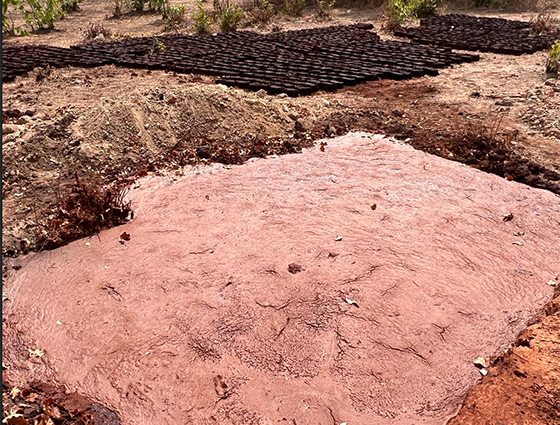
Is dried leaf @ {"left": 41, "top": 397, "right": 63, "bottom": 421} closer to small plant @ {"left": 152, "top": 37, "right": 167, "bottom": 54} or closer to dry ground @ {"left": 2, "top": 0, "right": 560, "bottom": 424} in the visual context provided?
dry ground @ {"left": 2, "top": 0, "right": 560, "bottom": 424}

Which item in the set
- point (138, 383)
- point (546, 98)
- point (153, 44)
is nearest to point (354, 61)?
point (546, 98)

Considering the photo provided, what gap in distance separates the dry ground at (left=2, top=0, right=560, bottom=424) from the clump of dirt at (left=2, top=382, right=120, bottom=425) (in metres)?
1.78

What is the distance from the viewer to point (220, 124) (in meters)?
6.43

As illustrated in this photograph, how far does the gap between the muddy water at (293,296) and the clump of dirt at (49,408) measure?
0.29 ft

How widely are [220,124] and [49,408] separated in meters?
4.31

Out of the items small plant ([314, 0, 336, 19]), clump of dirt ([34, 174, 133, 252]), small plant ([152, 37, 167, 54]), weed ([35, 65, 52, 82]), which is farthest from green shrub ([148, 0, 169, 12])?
clump of dirt ([34, 174, 133, 252])

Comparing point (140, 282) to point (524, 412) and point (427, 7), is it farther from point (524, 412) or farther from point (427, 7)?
point (427, 7)

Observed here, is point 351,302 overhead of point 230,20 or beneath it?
beneath

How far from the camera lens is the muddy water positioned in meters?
3.02

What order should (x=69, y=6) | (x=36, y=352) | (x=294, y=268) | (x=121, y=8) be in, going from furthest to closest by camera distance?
(x=121, y=8), (x=69, y=6), (x=294, y=268), (x=36, y=352)

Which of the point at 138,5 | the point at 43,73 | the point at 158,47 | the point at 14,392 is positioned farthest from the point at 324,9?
the point at 14,392

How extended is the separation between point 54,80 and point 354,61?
5.52m

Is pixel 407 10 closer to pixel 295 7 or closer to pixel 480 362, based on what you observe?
pixel 295 7

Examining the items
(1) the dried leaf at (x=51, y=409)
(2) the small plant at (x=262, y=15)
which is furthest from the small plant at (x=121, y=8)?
(1) the dried leaf at (x=51, y=409)
